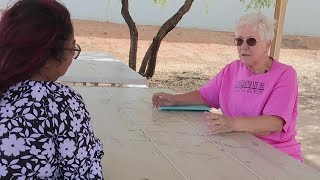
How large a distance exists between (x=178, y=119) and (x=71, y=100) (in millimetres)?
1227

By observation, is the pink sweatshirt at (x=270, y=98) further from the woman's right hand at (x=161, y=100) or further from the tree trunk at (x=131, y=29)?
the tree trunk at (x=131, y=29)

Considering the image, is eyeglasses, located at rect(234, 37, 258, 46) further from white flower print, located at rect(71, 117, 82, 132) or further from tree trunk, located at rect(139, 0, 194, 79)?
tree trunk, located at rect(139, 0, 194, 79)

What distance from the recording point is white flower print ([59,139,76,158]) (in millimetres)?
1205

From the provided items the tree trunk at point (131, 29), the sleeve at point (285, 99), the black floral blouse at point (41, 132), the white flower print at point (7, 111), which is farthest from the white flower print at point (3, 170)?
the tree trunk at point (131, 29)

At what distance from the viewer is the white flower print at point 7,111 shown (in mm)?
1209

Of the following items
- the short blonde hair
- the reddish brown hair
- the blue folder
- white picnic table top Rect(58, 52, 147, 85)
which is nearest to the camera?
the reddish brown hair

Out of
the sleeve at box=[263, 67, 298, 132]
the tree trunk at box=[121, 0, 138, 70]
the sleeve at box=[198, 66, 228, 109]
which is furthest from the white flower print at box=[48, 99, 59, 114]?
the tree trunk at box=[121, 0, 138, 70]

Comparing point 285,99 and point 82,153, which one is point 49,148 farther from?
point 285,99

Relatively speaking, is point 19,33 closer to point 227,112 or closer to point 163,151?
point 163,151

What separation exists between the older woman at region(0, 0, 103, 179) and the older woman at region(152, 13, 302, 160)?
3.46ft

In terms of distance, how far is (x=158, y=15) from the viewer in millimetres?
15406

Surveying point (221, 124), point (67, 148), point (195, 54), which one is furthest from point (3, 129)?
point (195, 54)

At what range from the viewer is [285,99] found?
2.33 meters

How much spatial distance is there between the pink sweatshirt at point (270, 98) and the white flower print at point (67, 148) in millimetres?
1306
